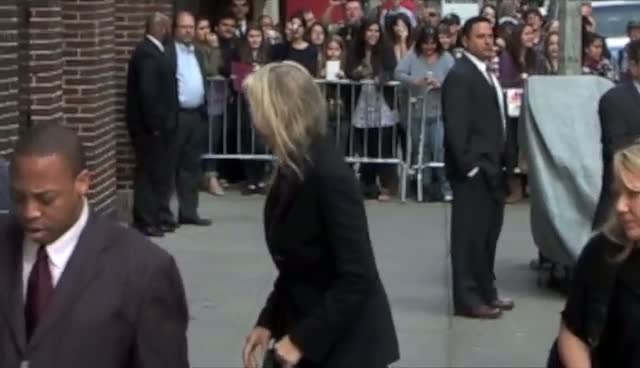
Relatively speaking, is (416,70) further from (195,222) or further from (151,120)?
(151,120)

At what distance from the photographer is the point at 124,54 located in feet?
48.0

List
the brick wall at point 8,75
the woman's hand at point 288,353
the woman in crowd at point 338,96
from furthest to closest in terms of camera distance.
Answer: the woman in crowd at point 338,96
the brick wall at point 8,75
the woman's hand at point 288,353

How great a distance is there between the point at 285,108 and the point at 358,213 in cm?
40

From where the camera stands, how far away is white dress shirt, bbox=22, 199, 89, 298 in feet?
13.1

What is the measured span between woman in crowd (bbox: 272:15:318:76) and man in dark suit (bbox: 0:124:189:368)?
12.5m

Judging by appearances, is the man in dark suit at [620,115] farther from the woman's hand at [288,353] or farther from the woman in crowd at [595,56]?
the woman in crowd at [595,56]

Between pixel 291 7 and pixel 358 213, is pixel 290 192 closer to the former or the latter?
pixel 358 213

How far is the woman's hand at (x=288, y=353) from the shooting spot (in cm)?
524

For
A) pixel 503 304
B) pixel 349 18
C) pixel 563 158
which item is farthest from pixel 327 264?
pixel 349 18

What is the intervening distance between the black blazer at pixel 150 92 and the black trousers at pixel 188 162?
0.52 m

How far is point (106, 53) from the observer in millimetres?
13242

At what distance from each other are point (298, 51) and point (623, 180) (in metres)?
12.2

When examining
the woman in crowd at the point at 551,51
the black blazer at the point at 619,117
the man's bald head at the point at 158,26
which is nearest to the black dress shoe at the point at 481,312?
the black blazer at the point at 619,117

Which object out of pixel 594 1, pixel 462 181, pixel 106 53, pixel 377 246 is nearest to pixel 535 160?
pixel 462 181
